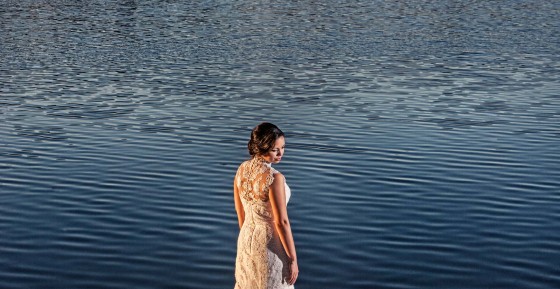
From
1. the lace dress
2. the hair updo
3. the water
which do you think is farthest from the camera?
the water

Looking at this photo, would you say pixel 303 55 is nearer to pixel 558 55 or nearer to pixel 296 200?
pixel 558 55

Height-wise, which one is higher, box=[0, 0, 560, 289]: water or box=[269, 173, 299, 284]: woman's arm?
box=[269, 173, 299, 284]: woman's arm

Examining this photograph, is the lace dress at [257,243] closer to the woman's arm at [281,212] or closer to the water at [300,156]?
the woman's arm at [281,212]

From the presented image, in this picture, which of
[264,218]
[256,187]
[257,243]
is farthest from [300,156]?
[256,187]

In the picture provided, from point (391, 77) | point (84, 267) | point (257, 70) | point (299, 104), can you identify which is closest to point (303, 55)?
point (257, 70)

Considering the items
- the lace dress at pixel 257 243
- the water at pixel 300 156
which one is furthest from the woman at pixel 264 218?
the water at pixel 300 156

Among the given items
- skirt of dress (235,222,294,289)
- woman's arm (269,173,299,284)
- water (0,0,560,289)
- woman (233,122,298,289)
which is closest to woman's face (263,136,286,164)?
woman (233,122,298,289)

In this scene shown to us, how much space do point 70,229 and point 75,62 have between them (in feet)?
70.2

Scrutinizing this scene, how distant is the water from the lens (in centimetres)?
1257

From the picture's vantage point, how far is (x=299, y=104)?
25672 millimetres

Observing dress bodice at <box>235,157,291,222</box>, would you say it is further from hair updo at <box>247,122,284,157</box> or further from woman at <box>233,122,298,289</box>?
hair updo at <box>247,122,284,157</box>

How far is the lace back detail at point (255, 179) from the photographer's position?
8.43 meters

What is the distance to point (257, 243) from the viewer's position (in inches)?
347

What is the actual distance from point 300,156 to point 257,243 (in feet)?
33.5
